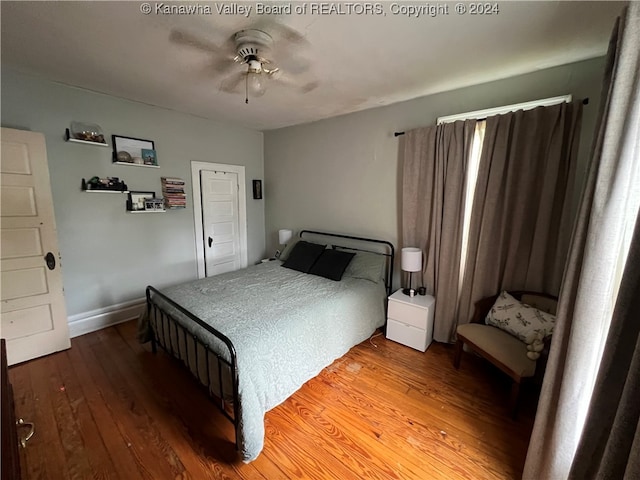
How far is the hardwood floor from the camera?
1.54 meters

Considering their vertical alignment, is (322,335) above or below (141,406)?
above

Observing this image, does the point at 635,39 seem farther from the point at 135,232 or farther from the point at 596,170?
the point at 135,232

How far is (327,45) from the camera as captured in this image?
182cm

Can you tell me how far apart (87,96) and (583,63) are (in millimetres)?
4392

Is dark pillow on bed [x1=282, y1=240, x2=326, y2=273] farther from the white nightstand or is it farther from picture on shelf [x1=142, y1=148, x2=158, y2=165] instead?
picture on shelf [x1=142, y1=148, x2=158, y2=165]

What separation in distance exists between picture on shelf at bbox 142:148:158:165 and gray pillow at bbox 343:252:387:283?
267 centimetres

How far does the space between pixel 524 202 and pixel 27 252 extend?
14.1 feet

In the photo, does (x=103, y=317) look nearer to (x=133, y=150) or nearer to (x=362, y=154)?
(x=133, y=150)

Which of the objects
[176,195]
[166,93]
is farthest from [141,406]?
[166,93]

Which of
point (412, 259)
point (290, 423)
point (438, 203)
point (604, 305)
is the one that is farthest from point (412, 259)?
point (290, 423)

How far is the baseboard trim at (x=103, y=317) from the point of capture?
2.85 m

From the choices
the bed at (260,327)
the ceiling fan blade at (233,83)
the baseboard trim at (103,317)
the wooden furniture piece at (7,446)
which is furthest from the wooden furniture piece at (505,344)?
the baseboard trim at (103,317)

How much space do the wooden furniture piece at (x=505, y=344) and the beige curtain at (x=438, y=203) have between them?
33 cm

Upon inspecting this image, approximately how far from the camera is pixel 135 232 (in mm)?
3182
